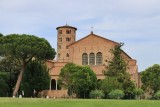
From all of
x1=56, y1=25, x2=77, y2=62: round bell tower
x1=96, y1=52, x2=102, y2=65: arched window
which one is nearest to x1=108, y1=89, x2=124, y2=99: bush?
x1=96, y1=52, x2=102, y2=65: arched window

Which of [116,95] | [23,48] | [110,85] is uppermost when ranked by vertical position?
[23,48]

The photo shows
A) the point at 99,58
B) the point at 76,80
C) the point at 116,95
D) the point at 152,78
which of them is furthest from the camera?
the point at 99,58

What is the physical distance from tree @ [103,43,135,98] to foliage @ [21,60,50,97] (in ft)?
32.2

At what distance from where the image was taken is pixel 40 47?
5484 cm

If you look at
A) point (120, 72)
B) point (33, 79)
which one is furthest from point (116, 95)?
point (33, 79)

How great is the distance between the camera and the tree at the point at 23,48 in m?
53.7

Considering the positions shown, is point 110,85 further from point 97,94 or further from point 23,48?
point 23,48

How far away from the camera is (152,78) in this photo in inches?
2522

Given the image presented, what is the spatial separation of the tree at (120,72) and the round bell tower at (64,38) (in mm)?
29569

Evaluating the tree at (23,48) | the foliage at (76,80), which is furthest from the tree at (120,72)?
the tree at (23,48)

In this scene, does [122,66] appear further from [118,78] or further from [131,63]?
[131,63]

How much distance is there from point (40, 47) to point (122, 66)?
43.0 feet

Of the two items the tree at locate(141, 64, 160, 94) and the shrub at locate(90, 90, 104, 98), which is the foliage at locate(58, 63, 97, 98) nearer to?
the shrub at locate(90, 90, 104, 98)

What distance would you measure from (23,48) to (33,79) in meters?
6.70
